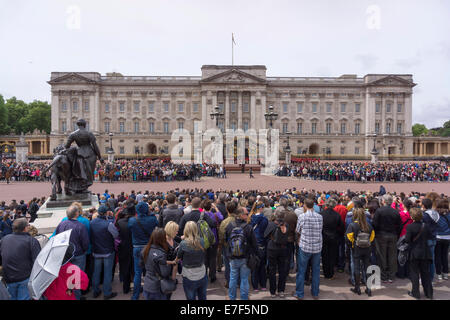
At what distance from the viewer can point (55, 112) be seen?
60.6 meters

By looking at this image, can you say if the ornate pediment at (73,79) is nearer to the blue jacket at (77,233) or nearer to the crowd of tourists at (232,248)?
the crowd of tourists at (232,248)

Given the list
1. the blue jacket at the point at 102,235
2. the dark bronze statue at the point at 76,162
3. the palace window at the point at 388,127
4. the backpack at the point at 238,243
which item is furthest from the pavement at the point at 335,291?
the palace window at the point at 388,127

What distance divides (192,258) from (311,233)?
2.73 m

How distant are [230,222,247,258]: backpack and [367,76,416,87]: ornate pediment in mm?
66916

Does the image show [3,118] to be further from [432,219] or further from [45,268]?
[432,219]

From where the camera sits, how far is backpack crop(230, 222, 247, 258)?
17.9 feet

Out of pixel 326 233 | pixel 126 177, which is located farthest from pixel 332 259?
pixel 126 177

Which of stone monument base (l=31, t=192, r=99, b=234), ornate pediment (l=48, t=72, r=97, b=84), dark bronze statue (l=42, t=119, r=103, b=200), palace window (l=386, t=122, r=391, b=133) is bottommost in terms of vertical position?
stone monument base (l=31, t=192, r=99, b=234)

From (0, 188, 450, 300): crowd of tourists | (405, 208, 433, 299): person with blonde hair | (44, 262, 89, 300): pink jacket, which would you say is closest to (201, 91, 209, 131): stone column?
(0, 188, 450, 300): crowd of tourists

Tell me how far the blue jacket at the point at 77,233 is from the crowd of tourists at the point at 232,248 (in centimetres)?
2

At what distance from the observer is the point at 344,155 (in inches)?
2472

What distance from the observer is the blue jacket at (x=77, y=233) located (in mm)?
5523

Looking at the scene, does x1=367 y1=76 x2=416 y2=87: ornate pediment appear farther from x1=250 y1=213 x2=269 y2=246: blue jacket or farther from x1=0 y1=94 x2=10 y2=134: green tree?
x1=0 y1=94 x2=10 y2=134: green tree
